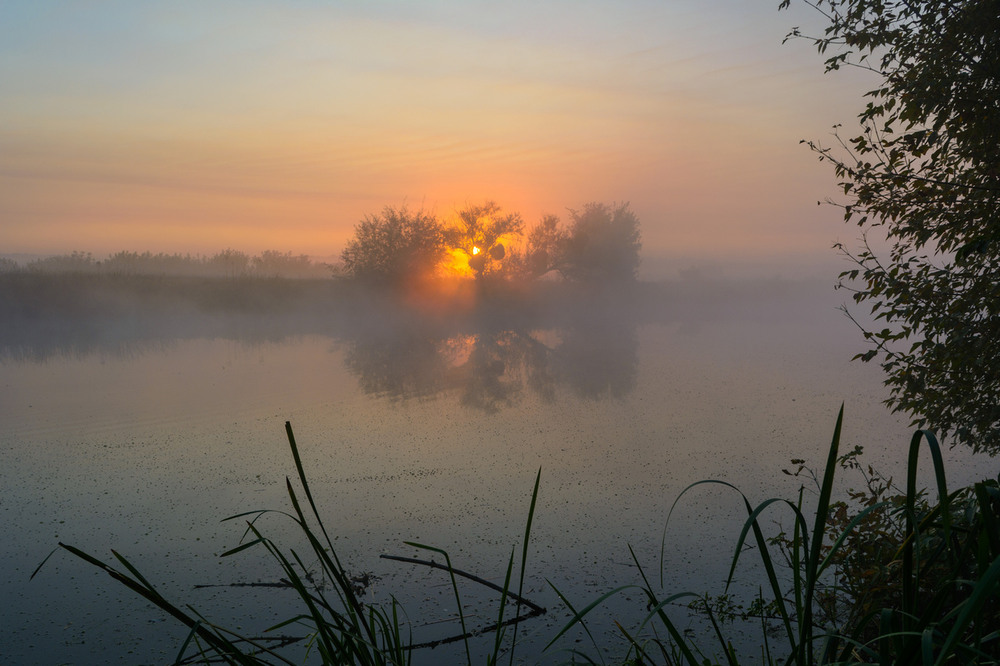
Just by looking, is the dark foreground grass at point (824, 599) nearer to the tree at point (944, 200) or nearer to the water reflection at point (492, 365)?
the tree at point (944, 200)

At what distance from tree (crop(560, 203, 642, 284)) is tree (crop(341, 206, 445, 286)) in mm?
13981

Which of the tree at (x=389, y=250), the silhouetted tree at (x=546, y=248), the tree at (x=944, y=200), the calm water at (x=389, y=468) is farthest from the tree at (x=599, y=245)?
the tree at (x=944, y=200)

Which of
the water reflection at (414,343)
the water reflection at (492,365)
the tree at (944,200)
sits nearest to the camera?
the tree at (944,200)

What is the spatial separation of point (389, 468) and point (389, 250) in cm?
2842

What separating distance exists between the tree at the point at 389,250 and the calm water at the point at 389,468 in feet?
58.7

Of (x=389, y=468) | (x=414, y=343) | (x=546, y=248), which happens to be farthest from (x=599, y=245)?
(x=389, y=468)

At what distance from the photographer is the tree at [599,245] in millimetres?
47906

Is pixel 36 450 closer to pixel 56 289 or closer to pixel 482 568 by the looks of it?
pixel 482 568

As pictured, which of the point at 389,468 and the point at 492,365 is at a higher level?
the point at 492,365

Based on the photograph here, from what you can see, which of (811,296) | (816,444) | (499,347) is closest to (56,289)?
(499,347)

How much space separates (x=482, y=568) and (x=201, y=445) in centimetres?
549

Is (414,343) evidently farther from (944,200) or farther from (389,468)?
(944,200)

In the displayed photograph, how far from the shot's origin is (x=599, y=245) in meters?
48.5

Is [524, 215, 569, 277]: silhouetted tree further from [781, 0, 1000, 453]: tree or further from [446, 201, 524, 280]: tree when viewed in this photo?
[781, 0, 1000, 453]: tree
